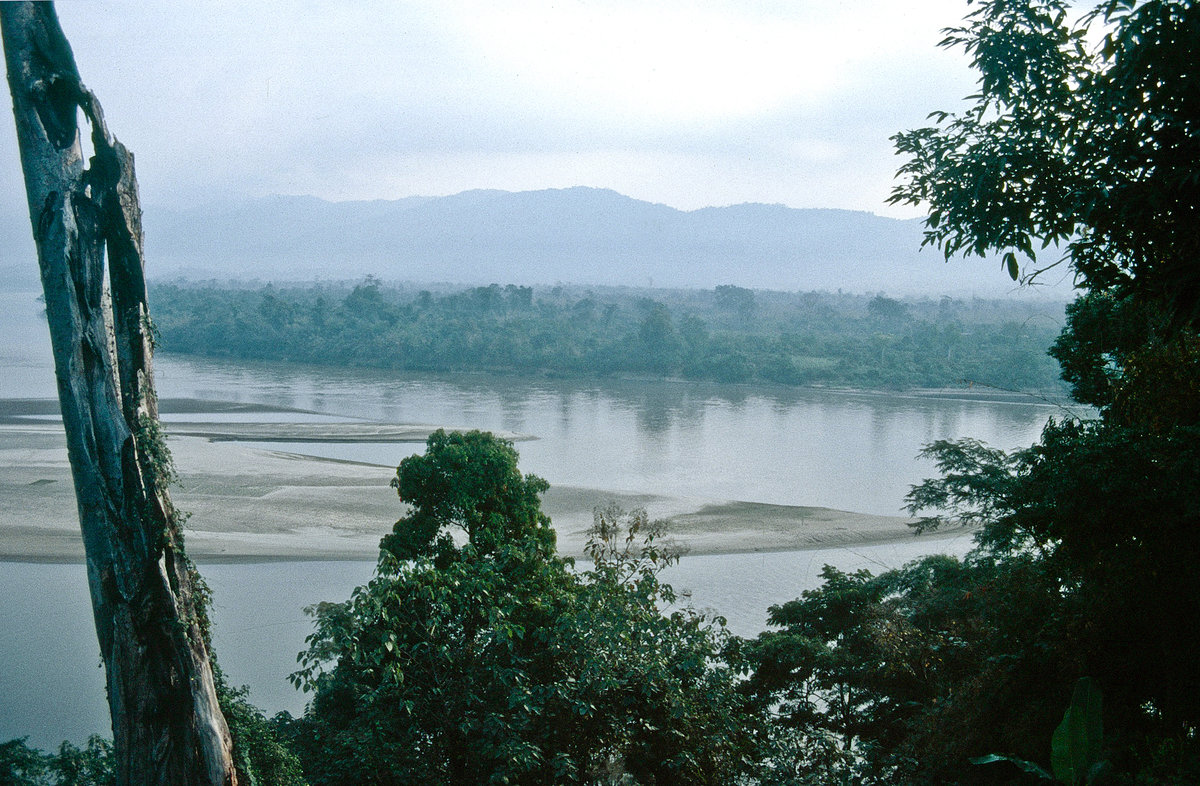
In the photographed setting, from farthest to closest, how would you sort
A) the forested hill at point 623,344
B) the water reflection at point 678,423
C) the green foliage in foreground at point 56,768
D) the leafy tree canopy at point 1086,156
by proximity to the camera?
the forested hill at point 623,344 → the water reflection at point 678,423 → the green foliage in foreground at point 56,768 → the leafy tree canopy at point 1086,156

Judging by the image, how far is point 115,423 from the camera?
493 cm

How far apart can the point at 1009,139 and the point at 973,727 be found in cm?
329

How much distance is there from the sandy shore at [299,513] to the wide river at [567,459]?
0.70 m

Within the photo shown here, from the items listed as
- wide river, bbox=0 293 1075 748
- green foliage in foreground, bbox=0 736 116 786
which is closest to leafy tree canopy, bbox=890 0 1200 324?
green foliage in foreground, bbox=0 736 116 786

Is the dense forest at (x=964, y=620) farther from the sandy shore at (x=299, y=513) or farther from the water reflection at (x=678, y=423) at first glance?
the water reflection at (x=678, y=423)

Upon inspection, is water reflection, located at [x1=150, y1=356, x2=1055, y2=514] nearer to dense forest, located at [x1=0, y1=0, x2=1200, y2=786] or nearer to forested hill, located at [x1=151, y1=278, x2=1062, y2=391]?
forested hill, located at [x1=151, y1=278, x2=1062, y2=391]

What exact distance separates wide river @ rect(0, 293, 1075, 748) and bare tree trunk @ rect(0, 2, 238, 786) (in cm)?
506

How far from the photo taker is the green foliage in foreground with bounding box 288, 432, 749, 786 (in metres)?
5.55

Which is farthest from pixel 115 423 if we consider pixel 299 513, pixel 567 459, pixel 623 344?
pixel 623 344

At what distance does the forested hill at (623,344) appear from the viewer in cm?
4303

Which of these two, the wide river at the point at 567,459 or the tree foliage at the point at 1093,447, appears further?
the wide river at the point at 567,459

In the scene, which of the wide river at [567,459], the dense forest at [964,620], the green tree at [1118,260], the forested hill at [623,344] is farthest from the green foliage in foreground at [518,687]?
the forested hill at [623,344]

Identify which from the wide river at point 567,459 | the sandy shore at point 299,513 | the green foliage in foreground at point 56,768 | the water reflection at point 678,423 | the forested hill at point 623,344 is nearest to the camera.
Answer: the green foliage in foreground at point 56,768

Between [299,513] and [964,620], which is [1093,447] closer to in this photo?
[964,620]
